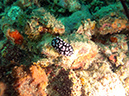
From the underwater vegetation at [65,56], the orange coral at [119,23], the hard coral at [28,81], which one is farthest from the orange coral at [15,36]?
the orange coral at [119,23]

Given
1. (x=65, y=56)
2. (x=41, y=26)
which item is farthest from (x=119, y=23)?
(x=41, y=26)

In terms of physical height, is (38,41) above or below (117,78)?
above

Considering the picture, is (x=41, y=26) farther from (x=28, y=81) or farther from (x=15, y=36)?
(x=28, y=81)

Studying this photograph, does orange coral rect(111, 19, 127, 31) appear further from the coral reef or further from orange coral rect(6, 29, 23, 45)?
orange coral rect(6, 29, 23, 45)

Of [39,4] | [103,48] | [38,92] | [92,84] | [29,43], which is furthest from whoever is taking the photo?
[39,4]

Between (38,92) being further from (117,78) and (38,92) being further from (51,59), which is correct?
(117,78)

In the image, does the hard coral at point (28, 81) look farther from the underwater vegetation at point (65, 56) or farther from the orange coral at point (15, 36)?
the orange coral at point (15, 36)

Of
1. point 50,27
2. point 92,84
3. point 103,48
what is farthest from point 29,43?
point 103,48
